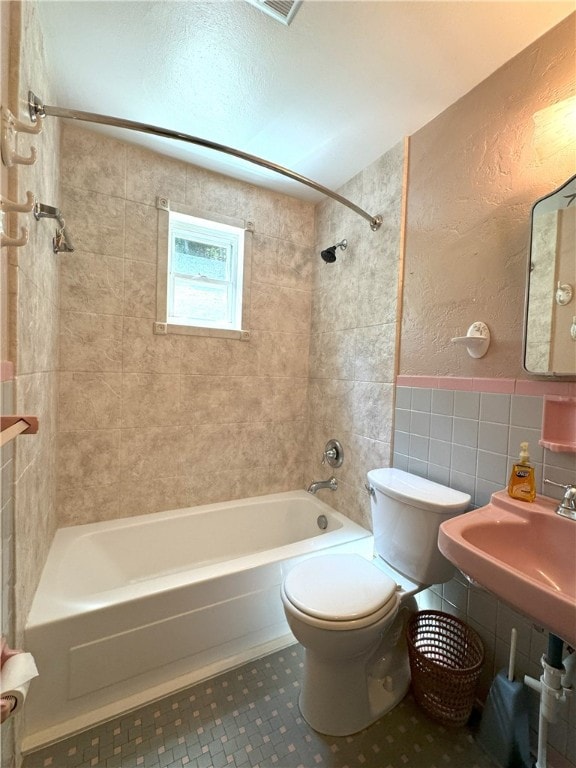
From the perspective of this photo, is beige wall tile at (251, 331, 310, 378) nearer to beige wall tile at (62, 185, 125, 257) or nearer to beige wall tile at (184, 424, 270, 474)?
beige wall tile at (184, 424, 270, 474)

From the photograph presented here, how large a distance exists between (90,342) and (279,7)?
5.26 ft

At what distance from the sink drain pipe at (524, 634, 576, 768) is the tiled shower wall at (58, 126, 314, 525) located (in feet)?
5.40

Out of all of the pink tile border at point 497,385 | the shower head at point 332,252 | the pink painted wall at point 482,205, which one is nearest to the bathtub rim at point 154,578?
the pink tile border at point 497,385

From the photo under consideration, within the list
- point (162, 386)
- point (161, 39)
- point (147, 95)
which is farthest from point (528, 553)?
point (147, 95)

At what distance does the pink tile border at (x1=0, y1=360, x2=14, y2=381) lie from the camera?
0.86m

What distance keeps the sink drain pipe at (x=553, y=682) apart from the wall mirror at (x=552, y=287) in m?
0.80

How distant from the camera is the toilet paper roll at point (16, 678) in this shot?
688 millimetres

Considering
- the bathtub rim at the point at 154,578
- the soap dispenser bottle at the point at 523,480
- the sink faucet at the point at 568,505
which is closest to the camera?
the sink faucet at the point at 568,505

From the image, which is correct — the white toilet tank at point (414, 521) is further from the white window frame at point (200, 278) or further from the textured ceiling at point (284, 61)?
the textured ceiling at point (284, 61)

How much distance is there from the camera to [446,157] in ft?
4.74

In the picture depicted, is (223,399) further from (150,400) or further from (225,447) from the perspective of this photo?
(150,400)

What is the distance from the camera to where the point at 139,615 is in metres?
1.25

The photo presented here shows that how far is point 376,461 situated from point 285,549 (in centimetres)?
66

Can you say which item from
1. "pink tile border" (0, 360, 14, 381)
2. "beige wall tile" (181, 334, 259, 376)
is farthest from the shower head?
"pink tile border" (0, 360, 14, 381)
